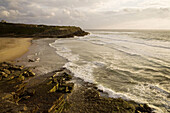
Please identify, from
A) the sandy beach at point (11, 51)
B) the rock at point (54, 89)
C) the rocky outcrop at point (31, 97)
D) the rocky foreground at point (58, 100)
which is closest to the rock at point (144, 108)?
the rocky foreground at point (58, 100)

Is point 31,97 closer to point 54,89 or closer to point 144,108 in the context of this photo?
point 54,89

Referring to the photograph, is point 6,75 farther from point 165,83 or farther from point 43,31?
point 43,31

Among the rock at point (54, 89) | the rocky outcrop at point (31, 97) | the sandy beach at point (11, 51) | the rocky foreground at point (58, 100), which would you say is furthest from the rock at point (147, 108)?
the sandy beach at point (11, 51)

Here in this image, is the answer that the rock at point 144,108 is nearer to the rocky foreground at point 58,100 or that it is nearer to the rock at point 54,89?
the rocky foreground at point 58,100

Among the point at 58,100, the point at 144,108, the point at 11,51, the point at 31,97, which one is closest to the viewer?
the point at 144,108

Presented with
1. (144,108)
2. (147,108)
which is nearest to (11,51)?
(144,108)

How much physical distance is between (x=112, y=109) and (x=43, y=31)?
208 ft

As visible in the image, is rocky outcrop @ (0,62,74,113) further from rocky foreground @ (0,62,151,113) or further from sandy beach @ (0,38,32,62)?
sandy beach @ (0,38,32,62)

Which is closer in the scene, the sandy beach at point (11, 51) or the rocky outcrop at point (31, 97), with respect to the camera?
the rocky outcrop at point (31, 97)

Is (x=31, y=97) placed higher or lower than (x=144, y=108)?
higher

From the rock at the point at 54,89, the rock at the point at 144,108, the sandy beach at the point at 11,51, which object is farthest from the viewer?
the sandy beach at the point at 11,51

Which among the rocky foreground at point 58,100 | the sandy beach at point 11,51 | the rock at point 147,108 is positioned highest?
the sandy beach at point 11,51

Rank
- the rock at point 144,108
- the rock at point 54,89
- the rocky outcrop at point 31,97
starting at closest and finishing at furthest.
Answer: the rocky outcrop at point 31,97
the rock at point 144,108
the rock at point 54,89

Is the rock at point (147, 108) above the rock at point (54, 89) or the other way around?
the other way around
